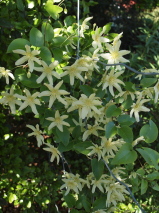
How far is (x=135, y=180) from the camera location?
3.88 ft

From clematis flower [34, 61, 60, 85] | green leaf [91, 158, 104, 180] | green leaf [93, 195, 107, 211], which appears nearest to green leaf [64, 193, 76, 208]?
green leaf [93, 195, 107, 211]

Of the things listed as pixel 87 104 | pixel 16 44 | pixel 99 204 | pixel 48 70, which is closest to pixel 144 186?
pixel 99 204

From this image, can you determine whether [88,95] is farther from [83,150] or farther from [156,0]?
[156,0]

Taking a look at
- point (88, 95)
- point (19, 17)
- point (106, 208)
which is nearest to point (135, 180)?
point (106, 208)

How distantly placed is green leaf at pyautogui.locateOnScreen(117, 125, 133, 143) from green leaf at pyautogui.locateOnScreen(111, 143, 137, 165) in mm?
31

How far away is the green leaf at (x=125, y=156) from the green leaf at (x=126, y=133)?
0.03 meters

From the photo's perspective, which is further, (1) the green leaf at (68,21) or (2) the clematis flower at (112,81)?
(1) the green leaf at (68,21)

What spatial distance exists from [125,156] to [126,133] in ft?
0.29

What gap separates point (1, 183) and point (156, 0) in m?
1.90

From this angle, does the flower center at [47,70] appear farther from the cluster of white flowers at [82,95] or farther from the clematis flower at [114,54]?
the clematis flower at [114,54]

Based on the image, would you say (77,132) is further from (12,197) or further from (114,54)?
(12,197)

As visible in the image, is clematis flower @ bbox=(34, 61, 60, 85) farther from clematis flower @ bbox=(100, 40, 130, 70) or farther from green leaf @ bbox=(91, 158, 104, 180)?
green leaf @ bbox=(91, 158, 104, 180)

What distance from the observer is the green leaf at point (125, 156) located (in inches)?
33.0

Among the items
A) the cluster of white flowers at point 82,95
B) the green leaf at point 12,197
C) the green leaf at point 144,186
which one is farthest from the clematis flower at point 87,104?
the green leaf at point 12,197
